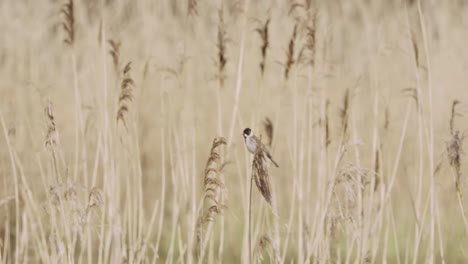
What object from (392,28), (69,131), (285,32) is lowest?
(69,131)

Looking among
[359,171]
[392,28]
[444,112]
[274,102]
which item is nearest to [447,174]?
[444,112]

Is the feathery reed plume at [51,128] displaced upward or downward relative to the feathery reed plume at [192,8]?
downward

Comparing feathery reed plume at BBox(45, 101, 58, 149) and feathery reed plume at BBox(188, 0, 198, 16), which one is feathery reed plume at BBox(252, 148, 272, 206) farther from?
feathery reed plume at BBox(188, 0, 198, 16)

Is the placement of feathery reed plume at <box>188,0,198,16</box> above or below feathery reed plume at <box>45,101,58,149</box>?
above

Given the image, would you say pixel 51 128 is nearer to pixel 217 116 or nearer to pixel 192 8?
pixel 192 8

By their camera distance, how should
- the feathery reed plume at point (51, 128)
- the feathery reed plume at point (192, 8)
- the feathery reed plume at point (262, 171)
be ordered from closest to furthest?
the feathery reed plume at point (262, 171), the feathery reed plume at point (51, 128), the feathery reed plume at point (192, 8)

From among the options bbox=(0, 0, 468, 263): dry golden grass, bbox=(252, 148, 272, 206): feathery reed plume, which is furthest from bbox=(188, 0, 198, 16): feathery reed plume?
bbox=(252, 148, 272, 206): feathery reed plume

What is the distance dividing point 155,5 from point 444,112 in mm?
2128

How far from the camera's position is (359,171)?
6.25 feet

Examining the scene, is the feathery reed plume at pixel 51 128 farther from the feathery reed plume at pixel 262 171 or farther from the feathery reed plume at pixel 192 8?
the feathery reed plume at pixel 192 8

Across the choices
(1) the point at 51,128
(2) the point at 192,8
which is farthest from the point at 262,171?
(2) the point at 192,8

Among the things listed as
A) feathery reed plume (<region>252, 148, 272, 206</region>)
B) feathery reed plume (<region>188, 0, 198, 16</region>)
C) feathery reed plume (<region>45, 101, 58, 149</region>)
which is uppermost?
feathery reed plume (<region>188, 0, 198, 16</region>)

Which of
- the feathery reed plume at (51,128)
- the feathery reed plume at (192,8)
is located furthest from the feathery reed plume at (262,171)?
the feathery reed plume at (192,8)

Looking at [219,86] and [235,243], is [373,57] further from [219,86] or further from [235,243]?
[235,243]
